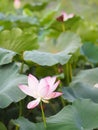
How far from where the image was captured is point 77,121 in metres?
1.07

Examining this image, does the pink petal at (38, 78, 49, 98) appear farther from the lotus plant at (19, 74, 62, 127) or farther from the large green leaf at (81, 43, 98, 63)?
the large green leaf at (81, 43, 98, 63)

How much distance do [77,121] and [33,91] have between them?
0.16 metres

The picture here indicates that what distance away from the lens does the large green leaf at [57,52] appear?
4.16 feet

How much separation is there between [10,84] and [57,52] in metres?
0.45

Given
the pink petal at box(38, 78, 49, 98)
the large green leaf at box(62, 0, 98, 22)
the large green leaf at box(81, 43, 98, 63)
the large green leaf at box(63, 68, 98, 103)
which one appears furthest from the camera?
the large green leaf at box(62, 0, 98, 22)

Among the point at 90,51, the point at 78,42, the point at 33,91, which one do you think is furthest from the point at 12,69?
the point at 90,51

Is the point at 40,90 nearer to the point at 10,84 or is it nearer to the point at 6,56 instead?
the point at 10,84

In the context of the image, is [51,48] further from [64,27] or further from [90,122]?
[90,122]

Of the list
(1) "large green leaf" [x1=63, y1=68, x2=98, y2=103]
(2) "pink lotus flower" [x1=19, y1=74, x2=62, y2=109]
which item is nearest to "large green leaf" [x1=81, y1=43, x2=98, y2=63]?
(1) "large green leaf" [x1=63, y1=68, x2=98, y2=103]

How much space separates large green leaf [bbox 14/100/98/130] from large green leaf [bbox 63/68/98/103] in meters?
0.08

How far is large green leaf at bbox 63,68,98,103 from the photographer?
4.11 feet

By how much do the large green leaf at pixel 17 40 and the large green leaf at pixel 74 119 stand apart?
0.41 m

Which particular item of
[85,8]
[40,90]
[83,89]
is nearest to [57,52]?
[83,89]

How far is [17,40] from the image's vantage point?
1449mm
